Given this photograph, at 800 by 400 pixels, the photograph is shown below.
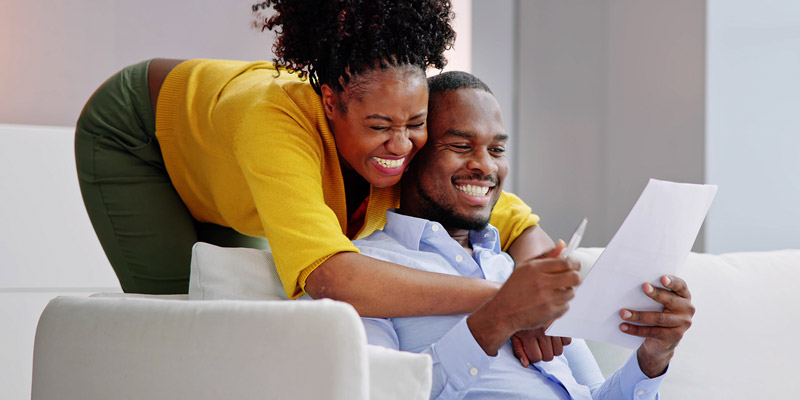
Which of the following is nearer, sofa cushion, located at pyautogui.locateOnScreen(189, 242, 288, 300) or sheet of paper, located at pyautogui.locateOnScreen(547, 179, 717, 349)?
sheet of paper, located at pyautogui.locateOnScreen(547, 179, 717, 349)

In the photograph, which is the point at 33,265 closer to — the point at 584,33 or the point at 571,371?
the point at 571,371

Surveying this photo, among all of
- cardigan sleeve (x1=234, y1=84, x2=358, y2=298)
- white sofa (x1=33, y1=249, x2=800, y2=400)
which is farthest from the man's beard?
white sofa (x1=33, y1=249, x2=800, y2=400)

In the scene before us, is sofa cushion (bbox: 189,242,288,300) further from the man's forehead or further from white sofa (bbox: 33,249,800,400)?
the man's forehead

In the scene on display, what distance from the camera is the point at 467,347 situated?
1.16 m

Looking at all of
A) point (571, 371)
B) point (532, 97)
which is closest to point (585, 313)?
point (571, 371)

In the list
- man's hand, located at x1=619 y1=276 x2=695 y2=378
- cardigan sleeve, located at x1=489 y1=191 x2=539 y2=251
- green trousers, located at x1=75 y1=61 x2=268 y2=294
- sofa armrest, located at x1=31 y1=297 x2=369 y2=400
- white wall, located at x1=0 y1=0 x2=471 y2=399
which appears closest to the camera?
sofa armrest, located at x1=31 y1=297 x2=369 y2=400

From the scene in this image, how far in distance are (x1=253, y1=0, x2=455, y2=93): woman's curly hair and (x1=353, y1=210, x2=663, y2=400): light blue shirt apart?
0.30 metres

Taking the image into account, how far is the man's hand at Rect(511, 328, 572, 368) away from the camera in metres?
1.31

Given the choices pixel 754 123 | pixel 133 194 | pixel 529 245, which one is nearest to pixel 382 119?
pixel 529 245

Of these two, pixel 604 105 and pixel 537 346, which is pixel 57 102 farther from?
pixel 537 346

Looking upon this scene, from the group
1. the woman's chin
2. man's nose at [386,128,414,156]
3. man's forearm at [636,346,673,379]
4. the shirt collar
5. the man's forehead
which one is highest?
the man's forehead

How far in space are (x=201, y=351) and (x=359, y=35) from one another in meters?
0.68

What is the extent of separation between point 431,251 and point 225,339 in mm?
610

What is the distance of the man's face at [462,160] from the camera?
1.48 metres
